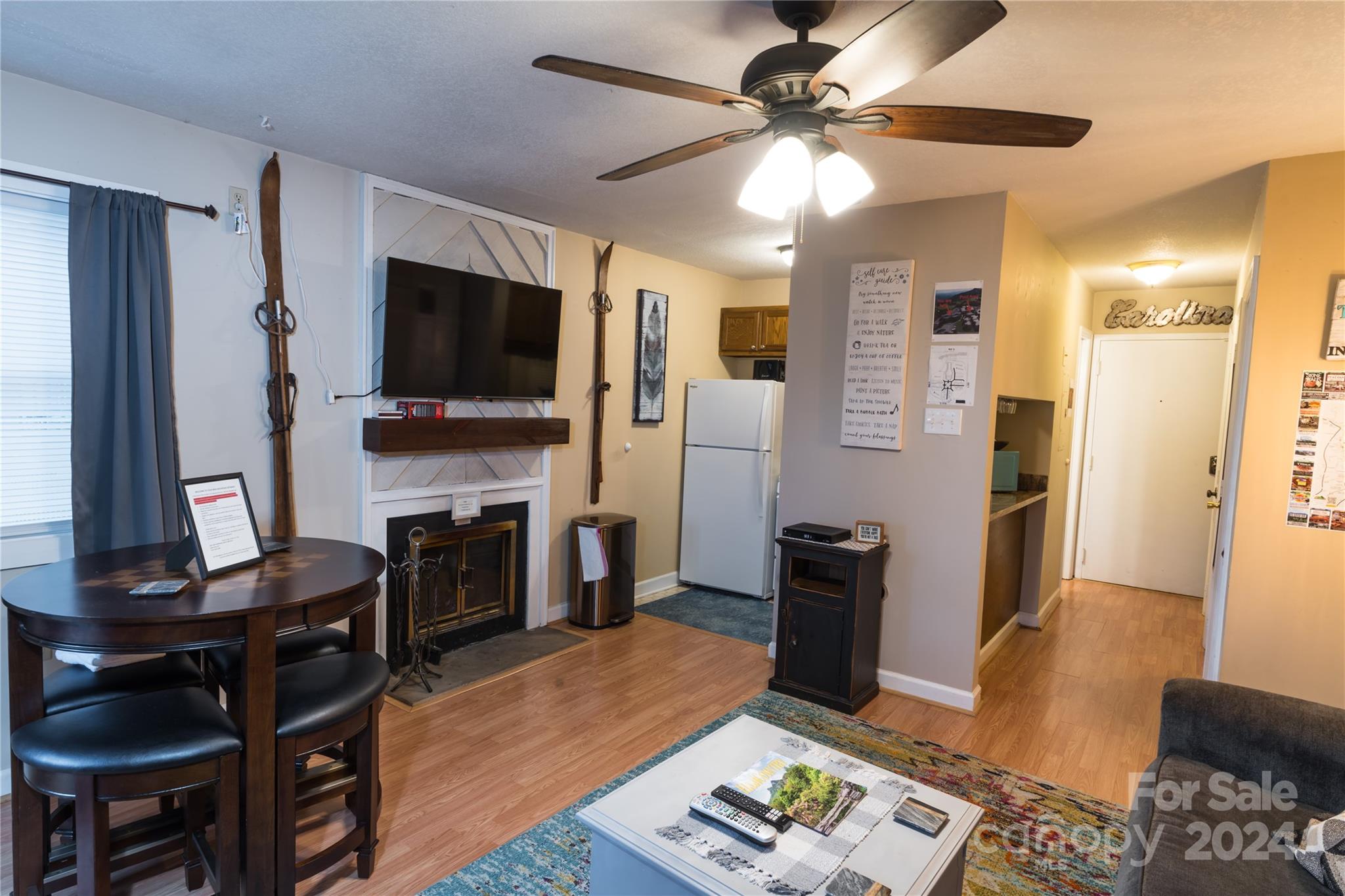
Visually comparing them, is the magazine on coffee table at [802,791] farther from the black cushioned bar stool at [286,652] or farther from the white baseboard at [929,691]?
the white baseboard at [929,691]

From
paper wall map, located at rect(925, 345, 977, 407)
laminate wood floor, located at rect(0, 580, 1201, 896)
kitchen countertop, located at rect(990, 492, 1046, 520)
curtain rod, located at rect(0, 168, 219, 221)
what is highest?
curtain rod, located at rect(0, 168, 219, 221)

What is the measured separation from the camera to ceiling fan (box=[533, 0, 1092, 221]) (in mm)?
1440

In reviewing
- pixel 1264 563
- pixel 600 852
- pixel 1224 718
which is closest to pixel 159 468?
pixel 600 852

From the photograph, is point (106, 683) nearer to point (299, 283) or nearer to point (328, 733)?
point (328, 733)

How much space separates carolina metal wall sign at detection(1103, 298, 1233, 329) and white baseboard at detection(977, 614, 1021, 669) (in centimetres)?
272

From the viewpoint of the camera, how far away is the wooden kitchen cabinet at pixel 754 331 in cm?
538

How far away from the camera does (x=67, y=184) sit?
Answer: 2.39 metres

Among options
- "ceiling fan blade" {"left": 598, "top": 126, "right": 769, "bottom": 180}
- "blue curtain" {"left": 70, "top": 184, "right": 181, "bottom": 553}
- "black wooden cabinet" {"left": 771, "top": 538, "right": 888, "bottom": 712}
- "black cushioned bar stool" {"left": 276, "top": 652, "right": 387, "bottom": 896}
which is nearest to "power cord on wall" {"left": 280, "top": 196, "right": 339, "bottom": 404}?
"blue curtain" {"left": 70, "top": 184, "right": 181, "bottom": 553}

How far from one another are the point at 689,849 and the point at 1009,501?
10.4 feet

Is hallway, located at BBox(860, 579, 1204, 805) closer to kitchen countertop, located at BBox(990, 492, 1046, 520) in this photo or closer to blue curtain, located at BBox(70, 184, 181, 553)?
kitchen countertop, located at BBox(990, 492, 1046, 520)

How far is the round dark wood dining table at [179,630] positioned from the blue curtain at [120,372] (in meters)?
0.53

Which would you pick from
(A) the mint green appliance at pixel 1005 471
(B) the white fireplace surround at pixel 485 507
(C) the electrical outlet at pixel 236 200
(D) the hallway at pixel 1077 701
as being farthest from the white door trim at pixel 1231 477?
(C) the electrical outlet at pixel 236 200

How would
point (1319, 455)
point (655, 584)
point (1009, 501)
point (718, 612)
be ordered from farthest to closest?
point (655, 584)
point (718, 612)
point (1009, 501)
point (1319, 455)

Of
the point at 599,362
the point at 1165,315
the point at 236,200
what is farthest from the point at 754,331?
the point at 236,200
